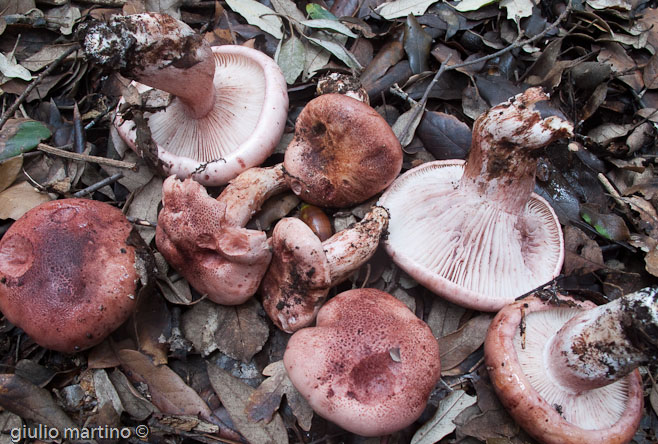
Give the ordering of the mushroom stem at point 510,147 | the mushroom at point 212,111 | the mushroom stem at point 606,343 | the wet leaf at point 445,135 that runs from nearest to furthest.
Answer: the mushroom stem at point 606,343, the mushroom stem at point 510,147, the mushroom at point 212,111, the wet leaf at point 445,135

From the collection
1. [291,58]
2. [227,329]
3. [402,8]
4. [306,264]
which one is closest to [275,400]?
[227,329]

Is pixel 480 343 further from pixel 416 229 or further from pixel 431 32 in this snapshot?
pixel 431 32

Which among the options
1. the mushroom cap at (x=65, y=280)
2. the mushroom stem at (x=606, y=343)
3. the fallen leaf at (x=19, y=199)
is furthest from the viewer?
the fallen leaf at (x=19, y=199)

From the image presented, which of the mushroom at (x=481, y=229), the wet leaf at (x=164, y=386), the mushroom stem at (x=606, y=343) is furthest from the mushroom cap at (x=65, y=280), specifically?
the mushroom stem at (x=606, y=343)

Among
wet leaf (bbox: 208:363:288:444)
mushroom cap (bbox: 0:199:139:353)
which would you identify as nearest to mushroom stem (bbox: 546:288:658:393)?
wet leaf (bbox: 208:363:288:444)

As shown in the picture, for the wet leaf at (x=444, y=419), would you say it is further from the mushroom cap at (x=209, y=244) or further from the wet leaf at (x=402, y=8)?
the wet leaf at (x=402, y=8)

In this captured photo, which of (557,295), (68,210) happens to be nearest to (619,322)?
(557,295)
